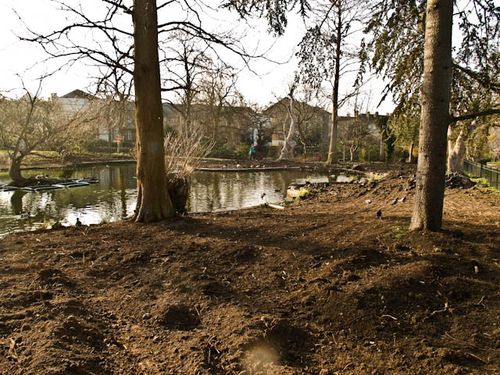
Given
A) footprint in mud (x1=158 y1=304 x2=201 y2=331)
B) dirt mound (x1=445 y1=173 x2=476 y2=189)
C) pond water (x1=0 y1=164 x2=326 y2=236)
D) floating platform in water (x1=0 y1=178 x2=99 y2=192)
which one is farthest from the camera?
floating platform in water (x1=0 y1=178 x2=99 y2=192)

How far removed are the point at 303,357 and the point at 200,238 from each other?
3010mm

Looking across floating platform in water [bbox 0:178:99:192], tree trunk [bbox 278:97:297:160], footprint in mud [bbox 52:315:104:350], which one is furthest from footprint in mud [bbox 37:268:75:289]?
tree trunk [bbox 278:97:297:160]

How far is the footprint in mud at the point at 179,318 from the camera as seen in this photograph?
3.32 m

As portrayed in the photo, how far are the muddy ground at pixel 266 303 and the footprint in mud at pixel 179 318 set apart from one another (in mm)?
13

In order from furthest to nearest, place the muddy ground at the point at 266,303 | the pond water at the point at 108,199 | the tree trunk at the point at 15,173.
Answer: the tree trunk at the point at 15,173, the pond water at the point at 108,199, the muddy ground at the point at 266,303

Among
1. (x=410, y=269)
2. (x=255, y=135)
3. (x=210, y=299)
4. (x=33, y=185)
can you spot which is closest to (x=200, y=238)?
(x=210, y=299)

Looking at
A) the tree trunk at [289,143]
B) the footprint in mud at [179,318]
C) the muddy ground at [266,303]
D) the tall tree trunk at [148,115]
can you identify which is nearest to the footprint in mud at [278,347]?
the muddy ground at [266,303]

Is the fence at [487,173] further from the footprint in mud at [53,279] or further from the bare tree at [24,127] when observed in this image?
the bare tree at [24,127]

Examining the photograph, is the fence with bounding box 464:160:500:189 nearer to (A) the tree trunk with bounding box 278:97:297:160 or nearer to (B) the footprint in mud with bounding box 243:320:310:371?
(B) the footprint in mud with bounding box 243:320:310:371

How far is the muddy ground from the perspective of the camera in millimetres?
2719

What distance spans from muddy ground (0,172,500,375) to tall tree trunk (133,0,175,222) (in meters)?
1.50

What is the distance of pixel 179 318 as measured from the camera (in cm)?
343

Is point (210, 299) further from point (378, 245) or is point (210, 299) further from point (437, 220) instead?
point (437, 220)

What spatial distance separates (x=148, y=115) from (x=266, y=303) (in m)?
4.23
